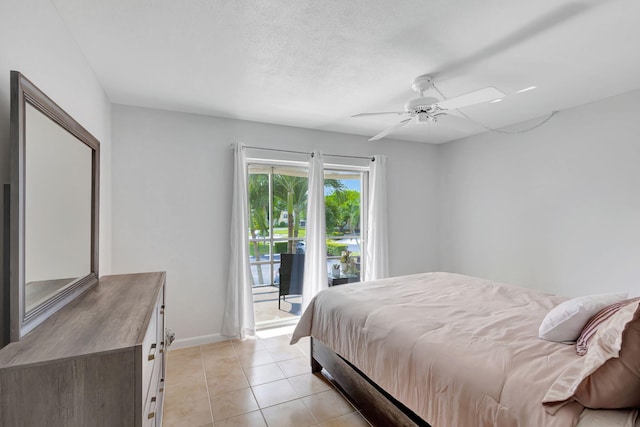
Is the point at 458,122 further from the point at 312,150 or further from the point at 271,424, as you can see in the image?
the point at 271,424

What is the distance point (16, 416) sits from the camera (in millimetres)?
858

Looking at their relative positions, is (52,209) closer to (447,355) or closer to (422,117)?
(447,355)

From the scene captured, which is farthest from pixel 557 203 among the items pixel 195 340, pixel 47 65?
pixel 47 65

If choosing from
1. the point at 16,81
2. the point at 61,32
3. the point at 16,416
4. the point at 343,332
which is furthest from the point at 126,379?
the point at 61,32

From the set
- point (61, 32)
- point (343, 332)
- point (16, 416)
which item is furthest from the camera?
point (343, 332)

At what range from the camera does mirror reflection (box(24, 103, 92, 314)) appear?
1117 mm

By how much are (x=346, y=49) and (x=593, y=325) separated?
206cm

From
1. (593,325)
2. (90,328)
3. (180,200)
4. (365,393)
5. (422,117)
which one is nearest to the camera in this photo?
(90,328)

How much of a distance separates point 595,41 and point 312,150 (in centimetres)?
272

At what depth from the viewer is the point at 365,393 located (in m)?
2.00

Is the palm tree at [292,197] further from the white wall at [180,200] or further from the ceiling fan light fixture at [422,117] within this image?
the ceiling fan light fixture at [422,117]

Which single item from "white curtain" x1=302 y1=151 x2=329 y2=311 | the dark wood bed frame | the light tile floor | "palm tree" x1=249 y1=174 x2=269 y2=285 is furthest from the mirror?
"white curtain" x1=302 y1=151 x2=329 y2=311

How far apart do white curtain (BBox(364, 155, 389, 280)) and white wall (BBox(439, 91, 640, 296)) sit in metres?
1.18

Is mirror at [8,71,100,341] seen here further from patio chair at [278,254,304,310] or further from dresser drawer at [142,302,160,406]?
patio chair at [278,254,304,310]
